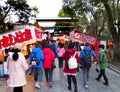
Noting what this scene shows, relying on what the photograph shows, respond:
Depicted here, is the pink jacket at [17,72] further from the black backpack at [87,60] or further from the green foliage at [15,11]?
the green foliage at [15,11]

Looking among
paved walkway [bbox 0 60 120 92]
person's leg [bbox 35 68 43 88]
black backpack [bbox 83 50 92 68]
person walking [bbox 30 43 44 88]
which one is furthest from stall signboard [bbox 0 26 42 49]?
black backpack [bbox 83 50 92 68]

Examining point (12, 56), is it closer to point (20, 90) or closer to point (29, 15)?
point (20, 90)

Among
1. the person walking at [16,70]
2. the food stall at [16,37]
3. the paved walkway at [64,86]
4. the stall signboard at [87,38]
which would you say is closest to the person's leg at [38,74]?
the paved walkway at [64,86]

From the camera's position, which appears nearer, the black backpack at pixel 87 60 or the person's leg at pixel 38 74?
the person's leg at pixel 38 74

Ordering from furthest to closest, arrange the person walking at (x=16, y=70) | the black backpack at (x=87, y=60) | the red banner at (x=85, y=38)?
1. the red banner at (x=85, y=38)
2. the black backpack at (x=87, y=60)
3. the person walking at (x=16, y=70)

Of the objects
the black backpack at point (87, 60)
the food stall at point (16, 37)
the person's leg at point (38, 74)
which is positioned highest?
the food stall at point (16, 37)

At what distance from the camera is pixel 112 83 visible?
1340 cm

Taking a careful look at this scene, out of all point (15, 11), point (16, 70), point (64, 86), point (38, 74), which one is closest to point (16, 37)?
point (38, 74)

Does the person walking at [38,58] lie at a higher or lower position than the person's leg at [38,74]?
higher

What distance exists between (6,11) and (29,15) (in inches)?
90.1

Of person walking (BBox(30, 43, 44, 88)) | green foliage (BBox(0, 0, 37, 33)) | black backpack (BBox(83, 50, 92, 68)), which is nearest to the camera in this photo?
person walking (BBox(30, 43, 44, 88))

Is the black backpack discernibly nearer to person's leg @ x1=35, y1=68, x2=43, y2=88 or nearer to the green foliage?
person's leg @ x1=35, y1=68, x2=43, y2=88

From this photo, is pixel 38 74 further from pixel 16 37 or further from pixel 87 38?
pixel 87 38

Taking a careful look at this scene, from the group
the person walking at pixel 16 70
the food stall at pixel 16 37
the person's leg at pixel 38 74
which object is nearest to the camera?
the person walking at pixel 16 70
